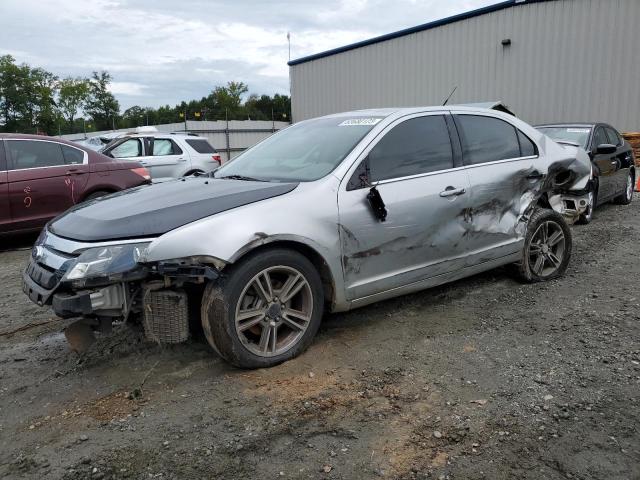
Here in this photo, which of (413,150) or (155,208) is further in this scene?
(413,150)

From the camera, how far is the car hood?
10.1 feet

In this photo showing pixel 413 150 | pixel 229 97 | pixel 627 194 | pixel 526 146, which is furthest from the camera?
pixel 229 97

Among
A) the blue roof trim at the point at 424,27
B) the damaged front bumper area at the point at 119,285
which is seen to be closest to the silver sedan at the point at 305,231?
the damaged front bumper area at the point at 119,285

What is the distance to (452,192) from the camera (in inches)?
160

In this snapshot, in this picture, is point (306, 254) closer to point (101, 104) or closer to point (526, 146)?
point (526, 146)

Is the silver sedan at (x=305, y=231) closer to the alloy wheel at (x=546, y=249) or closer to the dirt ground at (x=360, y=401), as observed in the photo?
the alloy wheel at (x=546, y=249)

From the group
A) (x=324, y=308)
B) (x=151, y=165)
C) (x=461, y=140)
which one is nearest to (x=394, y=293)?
(x=324, y=308)

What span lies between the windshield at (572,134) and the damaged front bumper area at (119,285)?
753 cm

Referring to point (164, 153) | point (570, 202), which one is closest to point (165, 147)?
point (164, 153)

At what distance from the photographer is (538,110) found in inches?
664

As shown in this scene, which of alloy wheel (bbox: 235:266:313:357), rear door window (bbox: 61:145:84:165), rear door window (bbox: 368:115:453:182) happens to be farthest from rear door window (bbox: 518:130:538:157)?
rear door window (bbox: 61:145:84:165)

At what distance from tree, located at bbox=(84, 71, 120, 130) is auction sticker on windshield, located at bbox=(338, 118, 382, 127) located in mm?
70946

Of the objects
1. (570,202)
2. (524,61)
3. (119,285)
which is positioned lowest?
(119,285)

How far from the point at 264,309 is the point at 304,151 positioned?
1.39m
